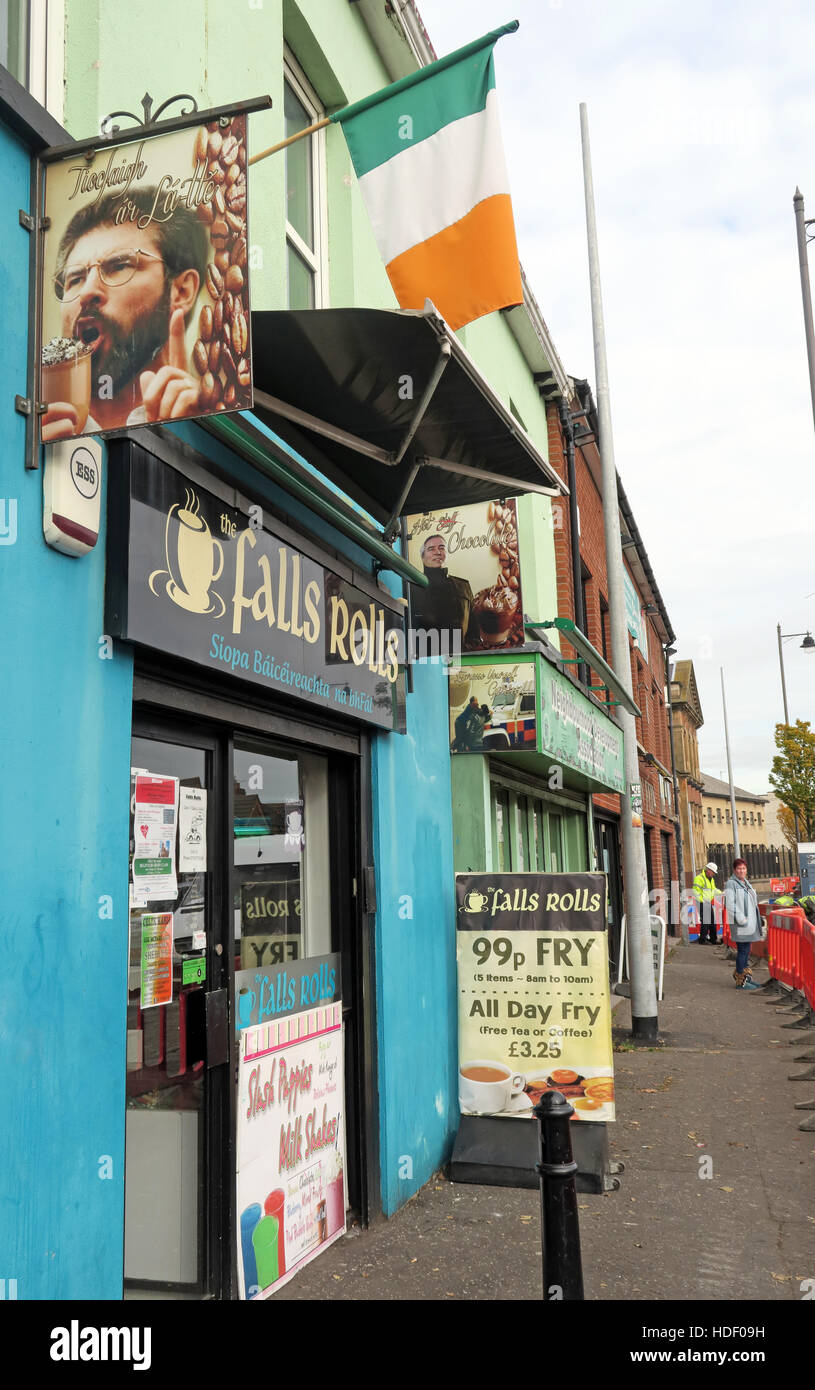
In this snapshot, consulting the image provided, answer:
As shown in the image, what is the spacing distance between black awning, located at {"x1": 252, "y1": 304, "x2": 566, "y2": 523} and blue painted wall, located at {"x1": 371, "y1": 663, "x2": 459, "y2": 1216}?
5.09 feet

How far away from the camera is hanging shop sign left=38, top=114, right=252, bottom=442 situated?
3.00 metres

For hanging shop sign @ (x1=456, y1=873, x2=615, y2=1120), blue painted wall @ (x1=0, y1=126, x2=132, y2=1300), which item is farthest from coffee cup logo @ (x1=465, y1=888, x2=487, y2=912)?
blue painted wall @ (x1=0, y1=126, x2=132, y2=1300)

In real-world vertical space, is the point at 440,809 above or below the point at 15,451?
below

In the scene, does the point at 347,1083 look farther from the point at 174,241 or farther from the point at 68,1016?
the point at 174,241

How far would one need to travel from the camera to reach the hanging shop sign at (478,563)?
8000 mm

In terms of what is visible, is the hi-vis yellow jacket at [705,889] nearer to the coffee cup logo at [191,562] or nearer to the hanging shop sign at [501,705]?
the hanging shop sign at [501,705]

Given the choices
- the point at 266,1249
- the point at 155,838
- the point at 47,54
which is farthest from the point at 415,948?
the point at 47,54

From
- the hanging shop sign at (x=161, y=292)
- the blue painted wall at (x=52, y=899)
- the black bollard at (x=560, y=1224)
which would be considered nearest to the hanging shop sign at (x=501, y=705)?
the black bollard at (x=560, y=1224)

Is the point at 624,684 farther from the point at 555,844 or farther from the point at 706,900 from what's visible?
the point at 706,900

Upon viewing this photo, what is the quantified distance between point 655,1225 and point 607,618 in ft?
45.0

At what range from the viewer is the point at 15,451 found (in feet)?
10.2

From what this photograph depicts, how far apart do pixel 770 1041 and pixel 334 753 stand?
25.4 feet

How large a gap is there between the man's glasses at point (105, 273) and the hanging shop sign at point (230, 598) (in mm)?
581

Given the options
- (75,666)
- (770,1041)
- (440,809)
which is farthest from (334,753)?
(770,1041)
